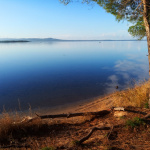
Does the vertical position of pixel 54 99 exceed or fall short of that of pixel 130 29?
it falls short

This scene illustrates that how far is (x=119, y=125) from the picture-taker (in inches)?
209

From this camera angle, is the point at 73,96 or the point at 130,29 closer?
the point at 130,29

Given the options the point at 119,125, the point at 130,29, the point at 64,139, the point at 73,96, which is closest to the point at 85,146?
the point at 64,139

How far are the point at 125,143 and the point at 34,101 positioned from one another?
889 cm

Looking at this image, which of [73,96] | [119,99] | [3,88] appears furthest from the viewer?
[3,88]

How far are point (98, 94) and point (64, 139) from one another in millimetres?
8531

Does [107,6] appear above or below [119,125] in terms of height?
above

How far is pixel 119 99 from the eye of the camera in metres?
8.78

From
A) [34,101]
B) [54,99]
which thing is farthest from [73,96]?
[34,101]

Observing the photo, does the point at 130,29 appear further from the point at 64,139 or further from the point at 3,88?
the point at 3,88


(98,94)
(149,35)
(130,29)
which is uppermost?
(130,29)

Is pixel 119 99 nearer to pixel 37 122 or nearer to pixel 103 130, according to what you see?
pixel 103 130

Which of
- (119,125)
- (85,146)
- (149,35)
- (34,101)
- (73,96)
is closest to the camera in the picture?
(85,146)

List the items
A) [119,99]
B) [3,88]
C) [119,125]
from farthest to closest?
1. [3,88]
2. [119,99]
3. [119,125]
